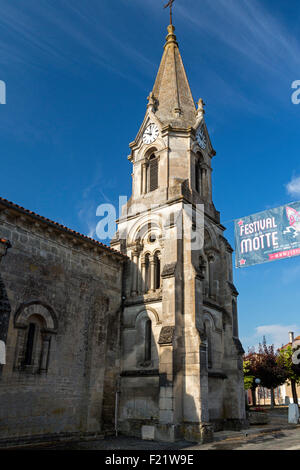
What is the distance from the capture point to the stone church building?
15555 millimetres

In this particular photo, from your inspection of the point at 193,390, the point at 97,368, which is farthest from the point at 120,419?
the point at 193,390

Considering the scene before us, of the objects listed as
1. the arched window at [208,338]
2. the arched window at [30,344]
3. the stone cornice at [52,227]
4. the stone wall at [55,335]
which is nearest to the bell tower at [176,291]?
the arched window at [208,338]

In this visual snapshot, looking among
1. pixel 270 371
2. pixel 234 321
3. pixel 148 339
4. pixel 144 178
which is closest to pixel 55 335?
pixel 148 339

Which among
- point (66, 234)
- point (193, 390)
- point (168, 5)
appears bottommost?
point (193, 390)

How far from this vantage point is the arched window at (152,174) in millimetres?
23781

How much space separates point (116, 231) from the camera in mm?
23688

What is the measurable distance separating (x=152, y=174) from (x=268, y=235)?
10.9 m

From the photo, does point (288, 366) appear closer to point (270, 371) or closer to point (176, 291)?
point (270, 371)

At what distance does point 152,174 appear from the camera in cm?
2428

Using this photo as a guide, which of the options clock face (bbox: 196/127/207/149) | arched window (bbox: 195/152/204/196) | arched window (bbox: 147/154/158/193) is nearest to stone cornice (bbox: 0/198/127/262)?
arched window (bbox: 147/154/158/193)

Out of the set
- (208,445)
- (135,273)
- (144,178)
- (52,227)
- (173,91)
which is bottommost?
(208,445)

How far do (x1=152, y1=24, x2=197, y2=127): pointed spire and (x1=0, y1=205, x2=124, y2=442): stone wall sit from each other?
10.5 metres
